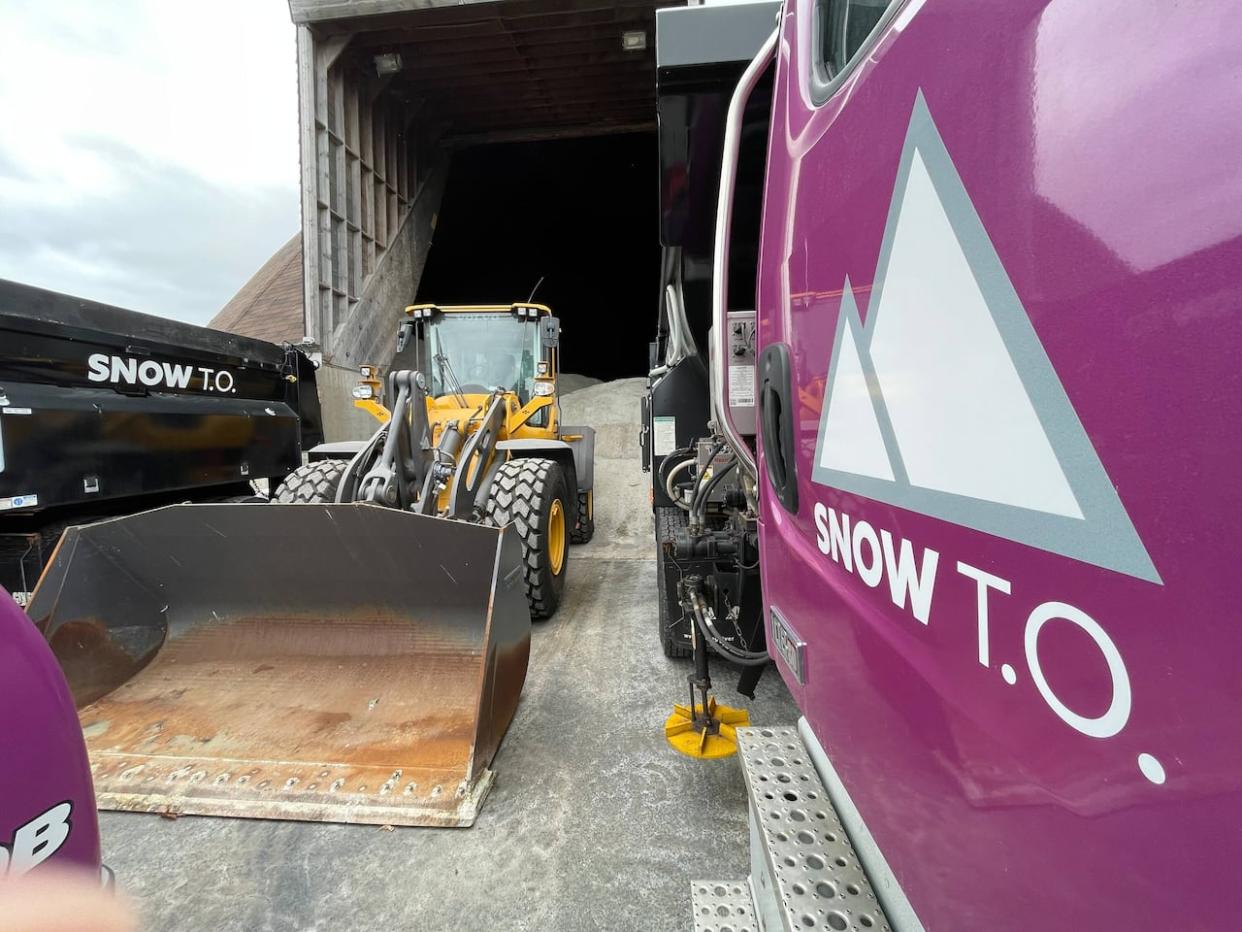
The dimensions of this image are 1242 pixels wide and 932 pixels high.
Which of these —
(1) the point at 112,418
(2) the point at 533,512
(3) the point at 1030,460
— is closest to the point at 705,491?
(2) the point at 533,512

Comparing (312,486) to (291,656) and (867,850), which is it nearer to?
(291,656)

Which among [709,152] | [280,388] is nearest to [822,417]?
[709,152]

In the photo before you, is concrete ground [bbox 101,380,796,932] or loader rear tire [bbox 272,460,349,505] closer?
concrete ground [bbox 101,380,796,932]

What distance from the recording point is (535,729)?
8.26ft

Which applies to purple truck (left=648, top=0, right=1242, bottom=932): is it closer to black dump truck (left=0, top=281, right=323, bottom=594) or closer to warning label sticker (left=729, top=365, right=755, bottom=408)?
warning label sticker (left=729, top=365, right=755, bottom=408)

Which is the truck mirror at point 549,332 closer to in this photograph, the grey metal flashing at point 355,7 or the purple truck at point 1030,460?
the purple truck at point 1030,460

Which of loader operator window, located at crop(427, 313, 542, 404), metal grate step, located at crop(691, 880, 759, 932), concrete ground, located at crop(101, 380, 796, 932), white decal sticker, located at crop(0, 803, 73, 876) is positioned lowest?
concrete ground, located at crop(101, 380, 796, 932)

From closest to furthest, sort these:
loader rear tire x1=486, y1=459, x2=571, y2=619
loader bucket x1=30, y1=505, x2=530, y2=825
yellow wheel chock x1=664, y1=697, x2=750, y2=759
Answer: loader bucket x1=30, y1=505, x2=530, y2=825 → yellow wheel chock x1=664, y1=697, x2=750, y2=759 → loader rear tire x1=486, y1=459, x2=571, y2=619

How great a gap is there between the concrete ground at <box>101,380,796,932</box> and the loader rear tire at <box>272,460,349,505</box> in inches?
74.9

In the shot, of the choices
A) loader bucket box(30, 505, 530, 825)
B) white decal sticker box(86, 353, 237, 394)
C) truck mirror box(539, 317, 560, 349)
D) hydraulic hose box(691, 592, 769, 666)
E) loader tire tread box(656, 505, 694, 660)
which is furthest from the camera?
truck mirror box(539, 317, 560, 349)

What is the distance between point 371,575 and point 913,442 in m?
2.49

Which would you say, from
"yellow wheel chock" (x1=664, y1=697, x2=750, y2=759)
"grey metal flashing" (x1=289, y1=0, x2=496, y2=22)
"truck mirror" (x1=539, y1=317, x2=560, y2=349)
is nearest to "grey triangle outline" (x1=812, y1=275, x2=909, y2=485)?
"yellow wheel chock" (x1=664, y1=697, x2=750, y2=759)

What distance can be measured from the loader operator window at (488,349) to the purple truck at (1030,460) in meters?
4.17

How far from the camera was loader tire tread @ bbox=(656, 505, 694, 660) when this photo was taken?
9.91 feet
